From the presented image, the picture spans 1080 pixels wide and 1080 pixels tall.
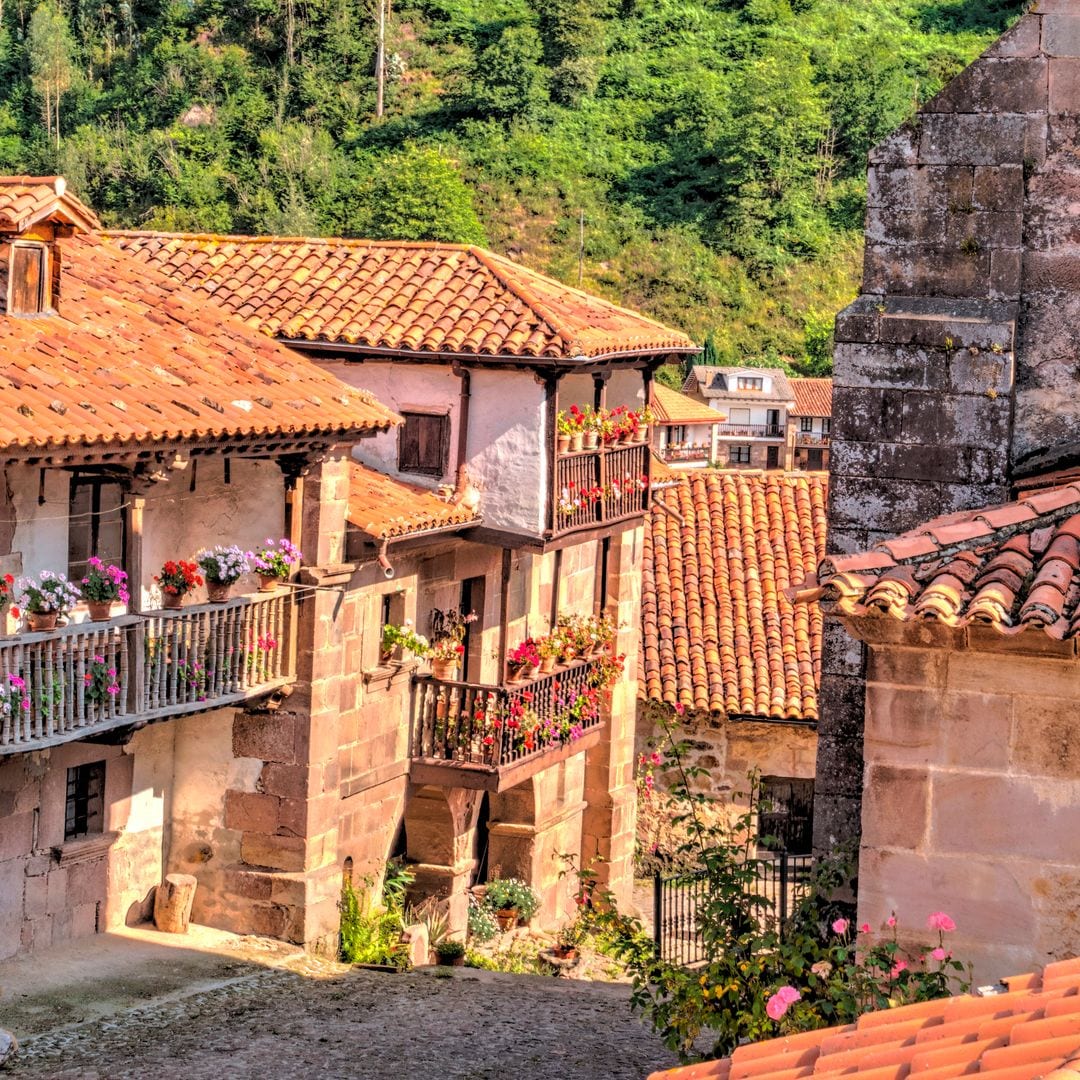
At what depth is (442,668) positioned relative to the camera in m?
21.1

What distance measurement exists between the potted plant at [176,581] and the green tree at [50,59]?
7876 cm

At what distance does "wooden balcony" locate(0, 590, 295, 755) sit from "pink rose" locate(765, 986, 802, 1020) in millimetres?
6905

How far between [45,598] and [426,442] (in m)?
7.12

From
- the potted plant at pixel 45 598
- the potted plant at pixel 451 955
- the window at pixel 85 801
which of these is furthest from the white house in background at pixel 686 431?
the potted plant at pixel 45 598

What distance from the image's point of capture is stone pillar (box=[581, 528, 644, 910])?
1000 inches

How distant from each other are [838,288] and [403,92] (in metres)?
23.0

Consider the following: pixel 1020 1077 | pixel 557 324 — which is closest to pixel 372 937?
pixel 557 324

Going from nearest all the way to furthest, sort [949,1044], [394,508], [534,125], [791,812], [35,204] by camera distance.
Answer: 1. [949,1044]
2. [35,204]
3. [394,508]
4. [791,812]
5. [534,125]

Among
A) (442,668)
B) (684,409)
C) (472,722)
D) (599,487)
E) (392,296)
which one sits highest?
(392,296)

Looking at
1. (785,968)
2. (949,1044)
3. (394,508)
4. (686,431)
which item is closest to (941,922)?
(785,968)

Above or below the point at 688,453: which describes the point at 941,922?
above

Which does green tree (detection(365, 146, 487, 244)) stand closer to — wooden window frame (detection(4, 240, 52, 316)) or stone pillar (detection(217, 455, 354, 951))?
stone pillar (detection(217, 455, 354, 951))

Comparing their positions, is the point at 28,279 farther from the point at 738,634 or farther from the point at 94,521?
the point at 738,634

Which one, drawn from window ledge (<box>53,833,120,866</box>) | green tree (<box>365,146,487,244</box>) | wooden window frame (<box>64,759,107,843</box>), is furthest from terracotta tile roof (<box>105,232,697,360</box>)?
green tree (<box>365,146,487,244</box>)
